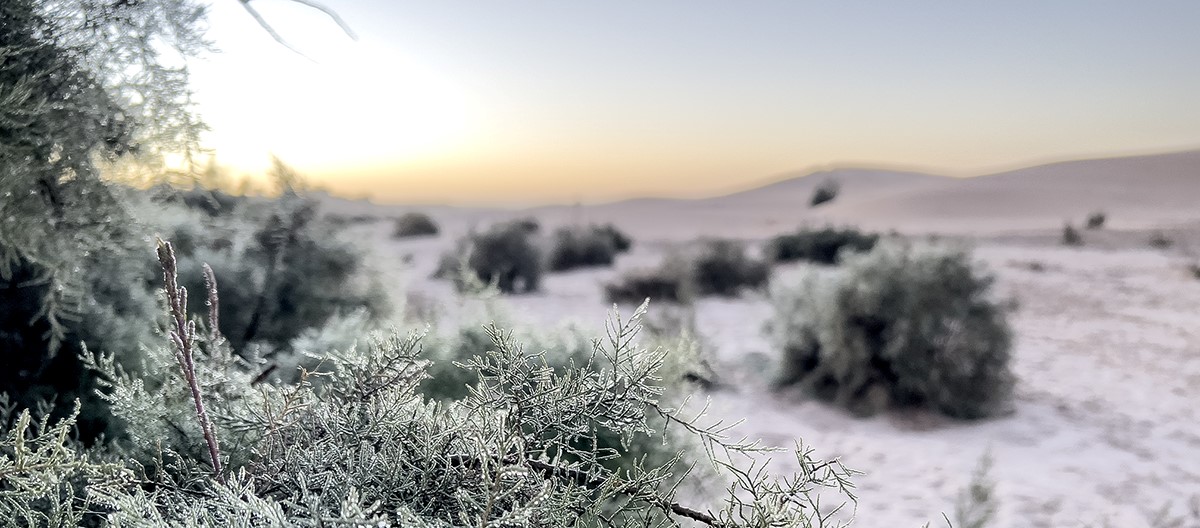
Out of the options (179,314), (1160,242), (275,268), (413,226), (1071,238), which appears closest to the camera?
(179,314)

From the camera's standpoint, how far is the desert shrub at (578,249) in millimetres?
16656

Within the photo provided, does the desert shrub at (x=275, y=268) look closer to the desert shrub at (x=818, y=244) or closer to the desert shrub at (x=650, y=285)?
the desert shrub at (x=650, y=285)

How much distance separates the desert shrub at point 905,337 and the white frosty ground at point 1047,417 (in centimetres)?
25

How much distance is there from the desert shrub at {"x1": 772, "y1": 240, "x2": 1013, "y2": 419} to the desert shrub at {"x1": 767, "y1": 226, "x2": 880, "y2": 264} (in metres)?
9.73

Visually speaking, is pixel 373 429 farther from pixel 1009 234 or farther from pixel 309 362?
pixel 1009 234

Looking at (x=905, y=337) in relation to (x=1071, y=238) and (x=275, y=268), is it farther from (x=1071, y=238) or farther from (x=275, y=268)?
(x=1071, y=238)

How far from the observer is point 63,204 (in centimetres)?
151

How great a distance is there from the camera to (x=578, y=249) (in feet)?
56.1

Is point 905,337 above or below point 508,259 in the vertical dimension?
A: below

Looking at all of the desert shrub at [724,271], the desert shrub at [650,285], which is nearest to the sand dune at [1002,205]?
the desert shrub at [724,271]

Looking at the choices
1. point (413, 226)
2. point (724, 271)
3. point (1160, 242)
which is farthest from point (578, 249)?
point (1160, 242)

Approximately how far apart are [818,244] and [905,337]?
36.0 ft

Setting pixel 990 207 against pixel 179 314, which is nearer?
pixel 179 314

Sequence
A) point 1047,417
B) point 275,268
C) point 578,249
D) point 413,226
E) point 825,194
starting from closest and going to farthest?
point 275,268 < point 1047,417 < point 578,249 < point 413,226 < point 825,194
